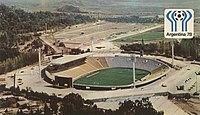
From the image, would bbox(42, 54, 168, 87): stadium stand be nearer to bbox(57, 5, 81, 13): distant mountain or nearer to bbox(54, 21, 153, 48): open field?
bbox(54, 21, 153, 48): open field

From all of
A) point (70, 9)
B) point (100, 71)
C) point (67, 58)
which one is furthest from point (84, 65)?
point (70, 9)

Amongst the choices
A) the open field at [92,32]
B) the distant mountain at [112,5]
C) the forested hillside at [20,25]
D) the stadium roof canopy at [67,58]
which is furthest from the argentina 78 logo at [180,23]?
the stadium roof canopy at [67,58]

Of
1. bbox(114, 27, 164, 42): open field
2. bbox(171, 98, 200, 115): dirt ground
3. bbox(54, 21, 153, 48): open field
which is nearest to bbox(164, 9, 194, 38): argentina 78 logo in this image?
bbox(114, 27, 164, 42): open field

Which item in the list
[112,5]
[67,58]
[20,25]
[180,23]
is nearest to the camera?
[180,23]

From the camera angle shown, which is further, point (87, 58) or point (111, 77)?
point (111, 77)

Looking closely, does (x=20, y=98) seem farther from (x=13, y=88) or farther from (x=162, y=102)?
(x=162, y=102)

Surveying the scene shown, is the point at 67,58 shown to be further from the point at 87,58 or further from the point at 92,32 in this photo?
the point at 92,32

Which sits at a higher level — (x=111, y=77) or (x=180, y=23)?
(x=180, y=23)
